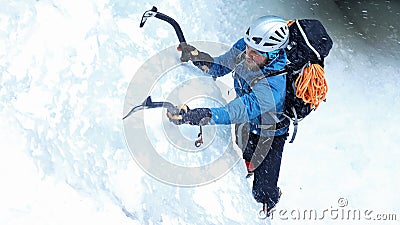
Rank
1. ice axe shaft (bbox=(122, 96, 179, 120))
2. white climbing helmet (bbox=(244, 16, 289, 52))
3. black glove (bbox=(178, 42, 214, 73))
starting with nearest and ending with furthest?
white climbing helmet (bbox=(244, 16, 289, 52))
ice axe shaft (bbox=(122, 96, 179, 120))
black glove (bbox=(178, 42, 214, 73))

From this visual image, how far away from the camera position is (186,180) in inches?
108

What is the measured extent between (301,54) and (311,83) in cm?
17

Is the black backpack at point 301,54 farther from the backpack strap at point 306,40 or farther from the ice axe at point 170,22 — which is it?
the ice axe at point 170,22

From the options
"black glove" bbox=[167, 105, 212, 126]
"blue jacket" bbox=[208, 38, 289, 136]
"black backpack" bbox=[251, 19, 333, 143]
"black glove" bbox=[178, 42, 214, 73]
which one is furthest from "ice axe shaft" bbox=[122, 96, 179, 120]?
"black glove" bbox=[178, 42, 214, 73]

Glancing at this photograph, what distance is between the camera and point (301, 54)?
239 cm

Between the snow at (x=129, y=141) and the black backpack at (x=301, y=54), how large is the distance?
692 millimetres

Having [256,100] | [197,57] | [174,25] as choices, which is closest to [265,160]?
[256,100]

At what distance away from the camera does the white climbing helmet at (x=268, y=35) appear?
235cm

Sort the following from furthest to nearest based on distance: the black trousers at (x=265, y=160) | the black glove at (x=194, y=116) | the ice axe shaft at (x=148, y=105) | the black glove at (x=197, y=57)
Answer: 1. the black glove at (x=197, y=57)
2. the black trousers at (x=265, y=160)
3. the ice axe shaft at (x=148, y=105)
4. the black glove at (x=194, y=116)

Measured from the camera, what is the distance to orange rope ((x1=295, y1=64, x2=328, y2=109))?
2.31 metres

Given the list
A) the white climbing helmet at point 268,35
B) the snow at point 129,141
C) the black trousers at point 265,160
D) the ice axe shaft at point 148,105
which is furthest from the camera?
the black trousers at point 265,160

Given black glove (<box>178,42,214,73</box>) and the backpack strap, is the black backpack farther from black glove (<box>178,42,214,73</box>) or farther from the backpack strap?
black glove (<box>178,42,214,73</box>)

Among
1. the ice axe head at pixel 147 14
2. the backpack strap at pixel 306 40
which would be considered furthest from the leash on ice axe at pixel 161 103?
the backpack strap at pixel 306 40

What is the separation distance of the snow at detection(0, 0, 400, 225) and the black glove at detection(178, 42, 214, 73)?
0.08 metres
